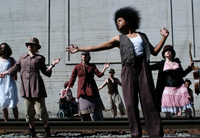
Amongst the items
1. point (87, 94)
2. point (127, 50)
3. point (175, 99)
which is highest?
point (127, 50)

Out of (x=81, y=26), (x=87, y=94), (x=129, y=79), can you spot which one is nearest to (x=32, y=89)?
(x=87, y=94)

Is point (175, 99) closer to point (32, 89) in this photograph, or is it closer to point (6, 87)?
point (32, 89)

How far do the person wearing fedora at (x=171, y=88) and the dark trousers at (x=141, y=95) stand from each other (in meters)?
2.66

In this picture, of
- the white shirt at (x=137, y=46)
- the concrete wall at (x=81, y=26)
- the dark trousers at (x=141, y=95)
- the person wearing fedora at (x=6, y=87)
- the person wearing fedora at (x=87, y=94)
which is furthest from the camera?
the concrete wall at (x=81, y=26)

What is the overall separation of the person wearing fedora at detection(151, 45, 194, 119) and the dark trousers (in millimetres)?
2663

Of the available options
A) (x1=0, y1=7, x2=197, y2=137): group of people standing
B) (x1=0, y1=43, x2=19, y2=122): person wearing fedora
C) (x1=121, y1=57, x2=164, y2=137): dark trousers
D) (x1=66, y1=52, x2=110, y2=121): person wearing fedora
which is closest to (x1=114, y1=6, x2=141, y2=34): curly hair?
(x1=0, y1=7, x2=197, y2=137): group of people standing

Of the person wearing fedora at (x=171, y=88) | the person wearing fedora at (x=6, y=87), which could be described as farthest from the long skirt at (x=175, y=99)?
the person wearing fedora at (x=6, y=87)

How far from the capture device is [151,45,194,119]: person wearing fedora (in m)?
6.38

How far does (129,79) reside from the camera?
145 inches

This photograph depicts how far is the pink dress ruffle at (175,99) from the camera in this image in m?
6.35

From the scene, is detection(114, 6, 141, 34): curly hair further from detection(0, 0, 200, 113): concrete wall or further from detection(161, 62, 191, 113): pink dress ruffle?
detection(0, 0, 200, 113): concrete wall

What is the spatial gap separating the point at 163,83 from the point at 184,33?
20.4ft

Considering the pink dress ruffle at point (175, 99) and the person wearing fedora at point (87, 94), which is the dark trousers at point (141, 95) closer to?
the person wearing fedora at point (87, 94)

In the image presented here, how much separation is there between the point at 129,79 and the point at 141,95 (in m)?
0.26
